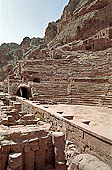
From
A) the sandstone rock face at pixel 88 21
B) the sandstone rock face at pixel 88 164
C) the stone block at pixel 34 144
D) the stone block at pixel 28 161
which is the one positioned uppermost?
the sandstone rock face at pixel 88 21

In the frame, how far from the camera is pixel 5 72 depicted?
33.0 metres

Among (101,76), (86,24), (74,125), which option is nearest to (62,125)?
(74,125)

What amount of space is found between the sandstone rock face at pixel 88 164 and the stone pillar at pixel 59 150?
683 millimetres

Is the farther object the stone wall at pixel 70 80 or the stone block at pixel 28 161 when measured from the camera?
the stone wall at pixel 70 80

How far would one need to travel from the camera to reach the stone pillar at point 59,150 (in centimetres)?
436

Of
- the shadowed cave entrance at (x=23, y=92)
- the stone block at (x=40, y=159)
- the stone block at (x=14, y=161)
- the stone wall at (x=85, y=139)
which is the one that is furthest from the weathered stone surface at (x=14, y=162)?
the shadowed cave entrance at (x=23, y=92)

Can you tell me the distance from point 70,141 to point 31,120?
1915 millimetres

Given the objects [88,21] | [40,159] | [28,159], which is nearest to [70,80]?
[40,159]

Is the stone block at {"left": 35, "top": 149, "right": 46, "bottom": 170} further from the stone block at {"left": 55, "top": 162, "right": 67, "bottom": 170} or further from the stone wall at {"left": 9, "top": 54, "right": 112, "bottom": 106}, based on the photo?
the stone wall at {"left": 9, "top": 54, "right": 112, "bottom": 106}

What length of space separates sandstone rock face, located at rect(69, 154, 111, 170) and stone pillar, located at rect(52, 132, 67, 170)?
683 mm

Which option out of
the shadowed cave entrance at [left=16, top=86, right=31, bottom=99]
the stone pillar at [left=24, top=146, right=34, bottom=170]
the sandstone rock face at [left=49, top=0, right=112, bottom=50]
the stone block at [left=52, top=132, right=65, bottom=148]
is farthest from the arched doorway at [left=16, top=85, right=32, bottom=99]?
the sandstone rock face at [left=49, top=0, right=112, bottom=50]

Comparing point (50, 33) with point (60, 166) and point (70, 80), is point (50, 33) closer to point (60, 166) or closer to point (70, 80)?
point (70, 80)

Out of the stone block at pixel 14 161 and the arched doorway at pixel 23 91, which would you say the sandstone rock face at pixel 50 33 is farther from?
the stone block at pixel 14 161

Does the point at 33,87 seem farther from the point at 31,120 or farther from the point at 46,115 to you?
the point at 31,120
